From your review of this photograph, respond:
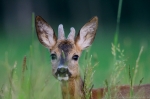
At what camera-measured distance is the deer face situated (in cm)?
708

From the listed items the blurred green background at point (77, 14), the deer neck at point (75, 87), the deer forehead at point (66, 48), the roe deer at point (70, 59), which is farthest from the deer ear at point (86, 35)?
the blurred green background at point (77, 14)

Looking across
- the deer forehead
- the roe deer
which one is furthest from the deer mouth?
the deer forehead

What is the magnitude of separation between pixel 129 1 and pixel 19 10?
3.77 metres

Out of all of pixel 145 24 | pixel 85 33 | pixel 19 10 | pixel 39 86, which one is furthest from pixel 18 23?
pixel 39 86

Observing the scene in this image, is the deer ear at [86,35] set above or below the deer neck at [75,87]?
above

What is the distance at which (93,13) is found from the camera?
81.1 ft

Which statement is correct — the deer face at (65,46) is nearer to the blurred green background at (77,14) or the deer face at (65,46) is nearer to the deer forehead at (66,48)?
the deer forehead at (66,48)

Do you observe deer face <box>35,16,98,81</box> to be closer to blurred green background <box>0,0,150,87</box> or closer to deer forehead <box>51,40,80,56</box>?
deer forehead <box>51,40,80,56</box>

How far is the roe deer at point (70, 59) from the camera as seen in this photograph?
707 cm

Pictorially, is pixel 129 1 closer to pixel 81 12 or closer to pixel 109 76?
pixel 81 12

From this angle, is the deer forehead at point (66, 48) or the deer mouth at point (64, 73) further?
the deer forehead at point (66, 48)

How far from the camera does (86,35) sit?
7.78 m

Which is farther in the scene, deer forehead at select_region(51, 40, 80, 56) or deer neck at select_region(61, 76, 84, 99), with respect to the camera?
deer forehead at select_region(51, 40, 80, 56)

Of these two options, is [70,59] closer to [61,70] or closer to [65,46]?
[65,46]
